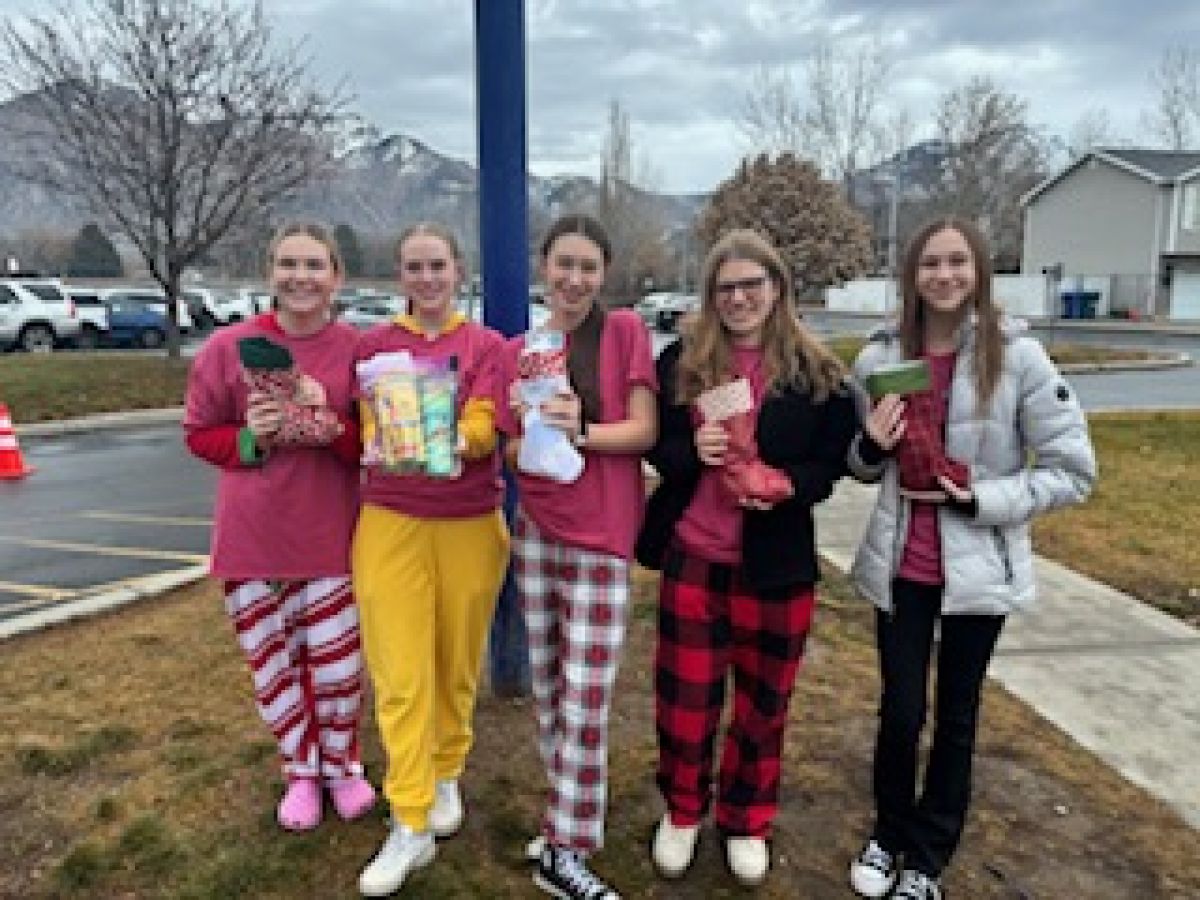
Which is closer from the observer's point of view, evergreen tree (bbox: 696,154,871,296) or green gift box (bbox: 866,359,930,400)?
green gift box (bbox: 866,359,930,400)

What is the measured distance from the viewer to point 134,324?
26719mm

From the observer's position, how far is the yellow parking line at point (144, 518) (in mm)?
8461

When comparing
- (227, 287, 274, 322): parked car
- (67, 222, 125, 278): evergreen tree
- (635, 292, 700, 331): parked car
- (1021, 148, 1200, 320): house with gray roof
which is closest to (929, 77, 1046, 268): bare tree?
(1021, 148, 1200, 320): house with gray roof

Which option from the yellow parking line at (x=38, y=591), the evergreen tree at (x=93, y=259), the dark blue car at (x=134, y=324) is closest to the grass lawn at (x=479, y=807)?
the yellow parking line at (x=38, y=591)

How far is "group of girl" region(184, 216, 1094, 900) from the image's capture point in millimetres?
2836

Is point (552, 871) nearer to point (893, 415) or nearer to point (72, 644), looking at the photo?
point (893, 415)

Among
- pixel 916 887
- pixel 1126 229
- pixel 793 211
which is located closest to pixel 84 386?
pixel 916 887

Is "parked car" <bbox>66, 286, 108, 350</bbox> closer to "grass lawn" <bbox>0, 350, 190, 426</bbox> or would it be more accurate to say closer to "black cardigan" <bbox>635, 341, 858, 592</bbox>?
→ "grass lawn" <bbox>0, 350, 190, 426</bbox>

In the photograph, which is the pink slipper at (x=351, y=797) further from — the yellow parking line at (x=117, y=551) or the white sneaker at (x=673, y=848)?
the yellow parking line at (x=117, y=551)

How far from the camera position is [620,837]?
10.8 ft

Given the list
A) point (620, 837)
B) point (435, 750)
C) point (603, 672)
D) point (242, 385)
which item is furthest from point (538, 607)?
point (242, 385)

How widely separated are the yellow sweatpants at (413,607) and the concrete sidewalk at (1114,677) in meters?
2.47

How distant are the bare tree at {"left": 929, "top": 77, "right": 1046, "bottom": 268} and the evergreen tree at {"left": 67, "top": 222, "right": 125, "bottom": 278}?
4635 centimetres

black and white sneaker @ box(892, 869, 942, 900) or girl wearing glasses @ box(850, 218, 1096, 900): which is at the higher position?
girl wearing glasses @ box(850, 218, 1096, 900)
